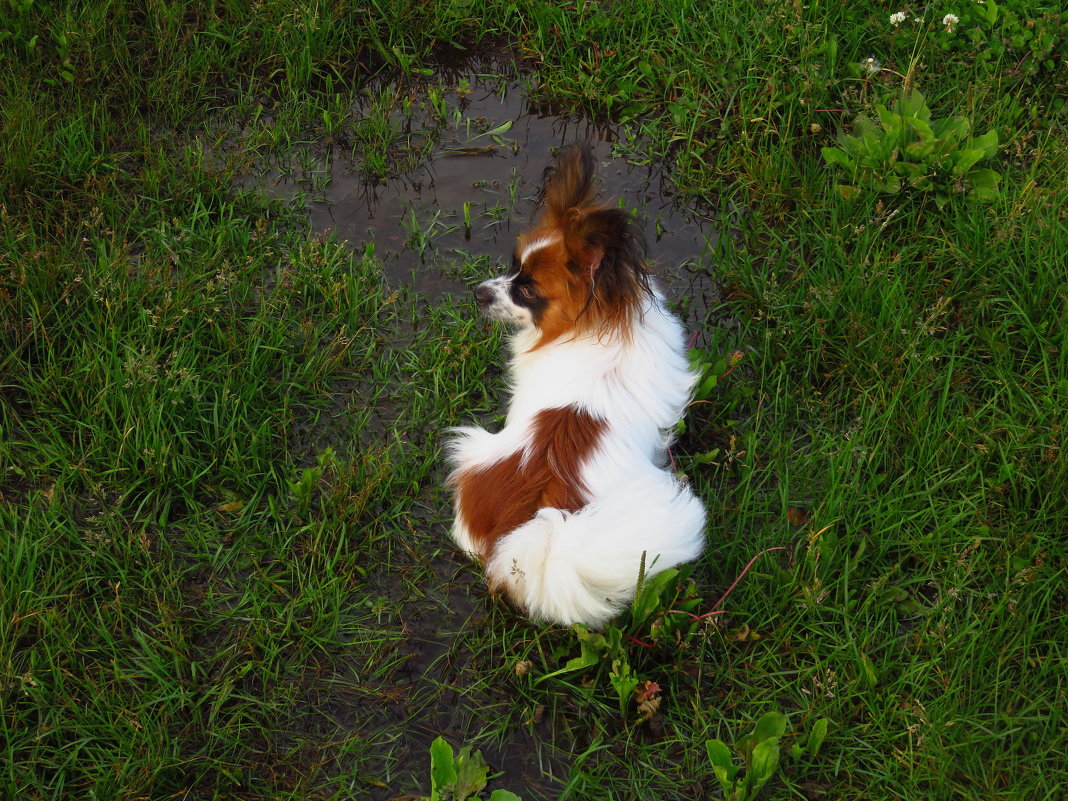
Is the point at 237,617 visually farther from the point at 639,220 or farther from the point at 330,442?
the point at 639,220

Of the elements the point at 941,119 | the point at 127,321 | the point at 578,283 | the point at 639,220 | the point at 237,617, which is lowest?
the point at 237,617

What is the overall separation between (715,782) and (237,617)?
148cm

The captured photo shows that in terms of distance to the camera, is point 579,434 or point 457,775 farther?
point 579,434

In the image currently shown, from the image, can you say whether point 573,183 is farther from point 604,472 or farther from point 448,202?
point 448,202

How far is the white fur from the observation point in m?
2.24

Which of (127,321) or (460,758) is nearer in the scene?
(460,758)

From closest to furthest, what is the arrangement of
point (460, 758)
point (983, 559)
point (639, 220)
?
point (460, 758)
point (983, 559)
point (639, 220)

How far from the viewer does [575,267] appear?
8.89 ft

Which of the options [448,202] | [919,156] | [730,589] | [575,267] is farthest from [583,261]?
[919,156]

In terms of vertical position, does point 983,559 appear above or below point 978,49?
below

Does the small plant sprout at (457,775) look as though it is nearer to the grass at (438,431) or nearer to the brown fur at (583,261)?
the grass at (438,431)

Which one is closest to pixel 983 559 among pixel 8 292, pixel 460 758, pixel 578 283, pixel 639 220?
pixel 578 283

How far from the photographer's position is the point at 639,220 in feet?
12.3

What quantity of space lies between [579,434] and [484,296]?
725 millimetres
